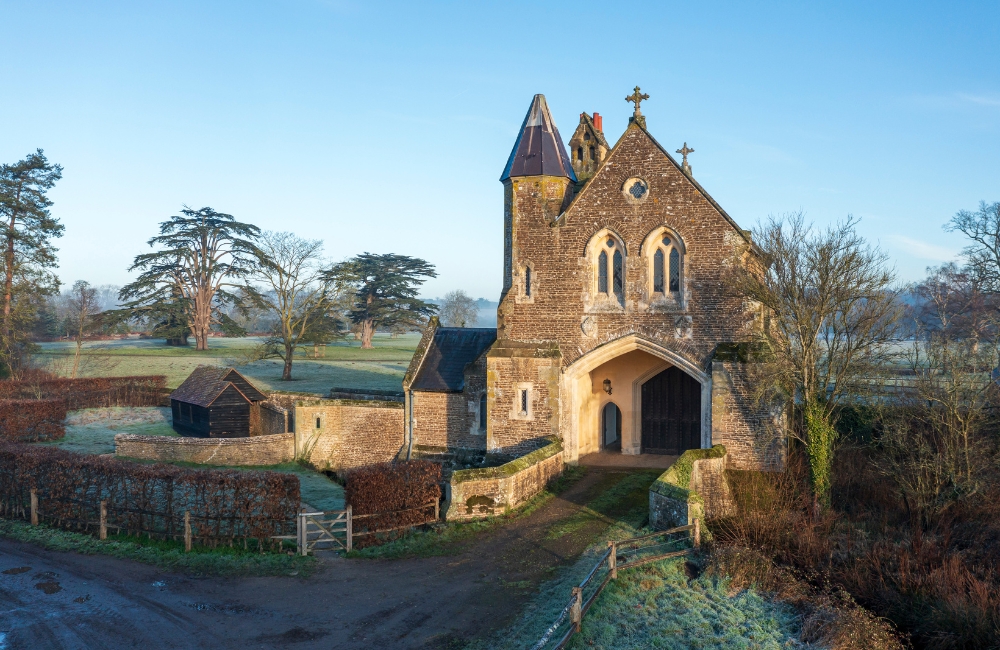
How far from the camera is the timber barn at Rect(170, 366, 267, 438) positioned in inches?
1035

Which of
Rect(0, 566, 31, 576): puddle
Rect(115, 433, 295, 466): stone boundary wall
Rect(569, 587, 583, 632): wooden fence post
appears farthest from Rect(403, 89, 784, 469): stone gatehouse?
Rect(0, 566, 31, 576): puddle

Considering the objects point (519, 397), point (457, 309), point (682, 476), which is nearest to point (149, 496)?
point (519, 397)

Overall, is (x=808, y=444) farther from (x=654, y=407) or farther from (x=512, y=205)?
(x=512, y=205)

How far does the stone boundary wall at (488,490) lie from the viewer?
48.9 feet

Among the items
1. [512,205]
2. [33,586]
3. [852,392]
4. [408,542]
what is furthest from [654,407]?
[33,586]

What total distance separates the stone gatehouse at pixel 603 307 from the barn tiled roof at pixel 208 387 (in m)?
8.99

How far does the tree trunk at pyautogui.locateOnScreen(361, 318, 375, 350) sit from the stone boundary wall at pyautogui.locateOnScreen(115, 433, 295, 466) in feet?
110

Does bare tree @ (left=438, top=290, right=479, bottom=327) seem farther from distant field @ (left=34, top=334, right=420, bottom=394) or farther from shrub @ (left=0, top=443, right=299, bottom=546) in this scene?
shrub @ (left=0, top=443, right=299, bottom=546)

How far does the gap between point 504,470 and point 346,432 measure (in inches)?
389

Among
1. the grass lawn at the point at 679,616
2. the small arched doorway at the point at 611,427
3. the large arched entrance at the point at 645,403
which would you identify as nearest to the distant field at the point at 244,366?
the small arched doorway at the point at 611,427

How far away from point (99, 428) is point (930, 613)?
2918 cm

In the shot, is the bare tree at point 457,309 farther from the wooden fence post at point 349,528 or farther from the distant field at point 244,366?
the wooden fence post at point 349,528

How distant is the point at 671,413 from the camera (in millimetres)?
22344

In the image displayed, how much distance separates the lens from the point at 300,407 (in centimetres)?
2416
